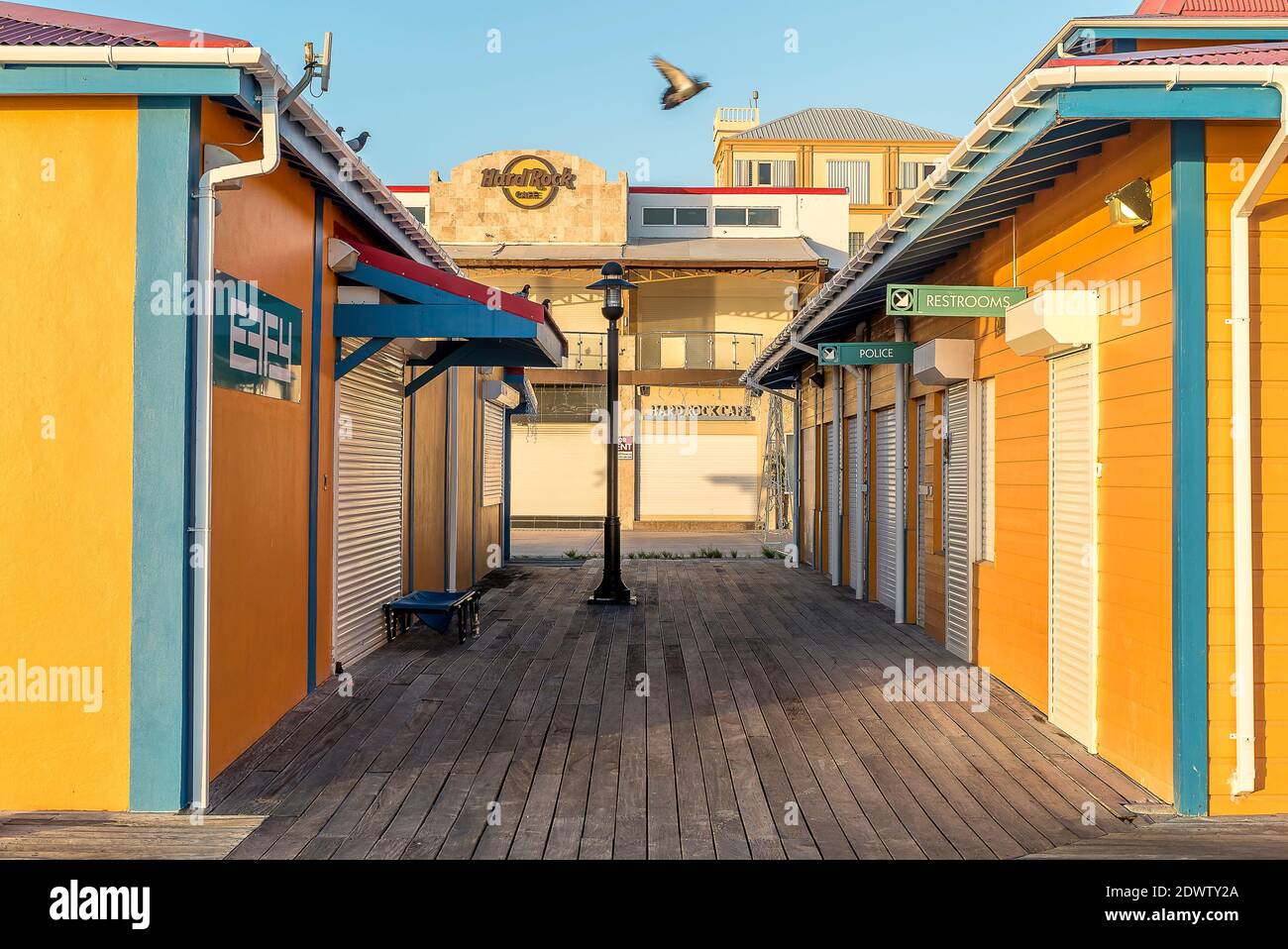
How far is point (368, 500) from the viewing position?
8195 mm

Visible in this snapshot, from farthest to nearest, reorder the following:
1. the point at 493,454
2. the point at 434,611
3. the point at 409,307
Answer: the point at 493,454 → the point at 434,611 → the point at 409,307

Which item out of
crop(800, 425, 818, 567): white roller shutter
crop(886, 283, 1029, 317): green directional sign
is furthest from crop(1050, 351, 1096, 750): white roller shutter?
crop(800, 425, 818, 567): white roller shutter

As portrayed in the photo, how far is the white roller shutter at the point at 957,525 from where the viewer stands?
8.10 meters

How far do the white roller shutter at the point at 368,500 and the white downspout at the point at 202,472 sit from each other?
2649 millimetres

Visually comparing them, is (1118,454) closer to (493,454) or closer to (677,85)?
(677,85)

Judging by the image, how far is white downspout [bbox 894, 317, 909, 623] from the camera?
10031 millimetres

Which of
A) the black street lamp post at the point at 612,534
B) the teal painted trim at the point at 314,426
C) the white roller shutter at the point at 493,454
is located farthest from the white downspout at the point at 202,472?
the white roller shutter at the point at 493,454

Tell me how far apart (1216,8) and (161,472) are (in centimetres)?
798

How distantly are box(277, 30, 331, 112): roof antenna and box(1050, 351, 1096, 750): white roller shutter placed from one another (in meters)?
4.27

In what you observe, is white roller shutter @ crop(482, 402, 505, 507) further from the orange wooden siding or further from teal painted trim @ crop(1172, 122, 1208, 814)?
teal painted trim @ crop(1172, 122, 1208, 814)

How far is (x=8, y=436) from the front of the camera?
4500mm

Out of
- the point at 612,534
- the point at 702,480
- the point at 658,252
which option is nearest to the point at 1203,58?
the point at 612,534

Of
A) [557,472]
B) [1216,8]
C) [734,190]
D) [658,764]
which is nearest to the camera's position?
[658,764]

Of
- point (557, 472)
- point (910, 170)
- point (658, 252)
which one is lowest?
point (557, 472)
